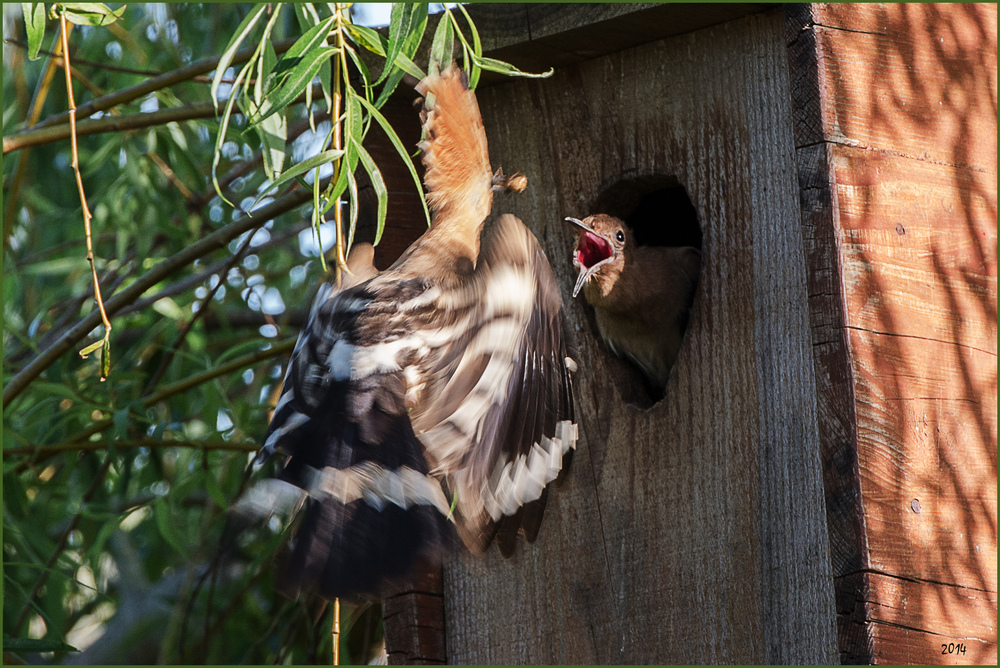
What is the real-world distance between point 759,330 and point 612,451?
11.5 inches

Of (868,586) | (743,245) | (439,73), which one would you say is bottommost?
(868,586)

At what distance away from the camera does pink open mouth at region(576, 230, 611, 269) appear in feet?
5.37

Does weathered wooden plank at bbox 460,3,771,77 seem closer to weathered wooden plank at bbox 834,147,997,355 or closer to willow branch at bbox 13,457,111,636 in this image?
weathered wooden plank at bbox 834,147,997,355

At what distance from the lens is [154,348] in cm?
225

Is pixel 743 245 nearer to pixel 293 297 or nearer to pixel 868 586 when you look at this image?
pixel 868 586

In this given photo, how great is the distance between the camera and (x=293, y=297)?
2516 millimetres

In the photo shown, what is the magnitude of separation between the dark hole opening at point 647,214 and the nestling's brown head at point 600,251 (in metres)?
0.04

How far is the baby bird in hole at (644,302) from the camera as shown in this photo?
1699 millimetres

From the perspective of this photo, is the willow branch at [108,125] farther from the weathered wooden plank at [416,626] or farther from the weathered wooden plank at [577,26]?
the weathered wooden plank at [416,626]

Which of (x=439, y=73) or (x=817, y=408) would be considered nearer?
(x=439, y=73)

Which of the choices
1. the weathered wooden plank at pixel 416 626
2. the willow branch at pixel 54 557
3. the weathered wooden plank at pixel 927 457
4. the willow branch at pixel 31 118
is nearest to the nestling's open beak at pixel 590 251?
the weathered wooden plank at pixel 927 457

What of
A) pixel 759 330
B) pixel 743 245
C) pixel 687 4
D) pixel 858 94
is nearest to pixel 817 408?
pixel 759 330

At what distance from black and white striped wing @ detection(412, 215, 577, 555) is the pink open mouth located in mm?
366

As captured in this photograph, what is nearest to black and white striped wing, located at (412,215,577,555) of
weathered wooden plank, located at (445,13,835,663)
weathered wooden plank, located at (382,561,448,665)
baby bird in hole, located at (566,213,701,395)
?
weathered wooden plank, located at (445,13,835,663)
